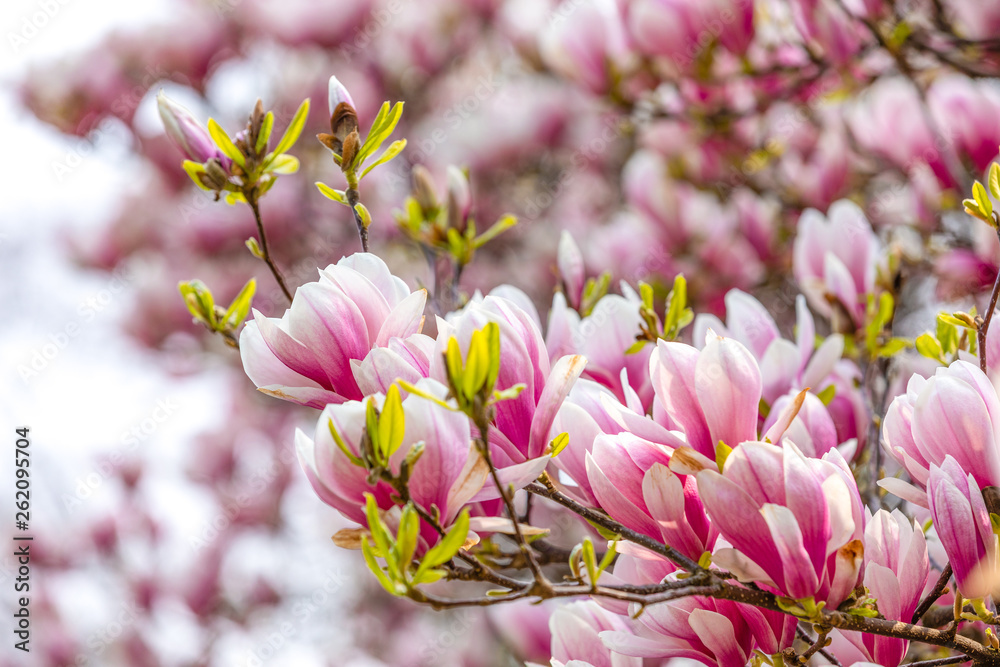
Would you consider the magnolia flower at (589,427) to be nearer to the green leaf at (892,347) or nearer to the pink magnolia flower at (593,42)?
the green leaf at (892,347)

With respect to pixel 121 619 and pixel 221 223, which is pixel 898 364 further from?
pixel 121 619

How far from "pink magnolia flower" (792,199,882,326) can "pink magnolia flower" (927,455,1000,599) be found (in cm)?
47

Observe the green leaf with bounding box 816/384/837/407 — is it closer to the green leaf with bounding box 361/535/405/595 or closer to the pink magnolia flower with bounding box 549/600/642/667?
the pink magnolia flower with bounding box 549/600/642/667

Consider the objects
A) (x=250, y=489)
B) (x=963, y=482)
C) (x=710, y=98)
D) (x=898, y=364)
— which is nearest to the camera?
(x=963, y=482)

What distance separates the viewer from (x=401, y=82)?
8.38ft

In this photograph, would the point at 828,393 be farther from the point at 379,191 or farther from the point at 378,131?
the point at 379,191

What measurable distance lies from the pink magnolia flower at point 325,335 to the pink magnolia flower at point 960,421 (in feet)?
1.13

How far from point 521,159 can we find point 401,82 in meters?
0.51

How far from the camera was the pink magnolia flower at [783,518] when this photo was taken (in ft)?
1.46

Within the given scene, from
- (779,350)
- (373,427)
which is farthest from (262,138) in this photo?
(779,350)

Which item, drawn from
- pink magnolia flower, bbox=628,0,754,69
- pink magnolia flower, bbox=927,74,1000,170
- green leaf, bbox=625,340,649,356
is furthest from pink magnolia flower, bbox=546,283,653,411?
pink magnolia flower, bbox=628,0,754,69

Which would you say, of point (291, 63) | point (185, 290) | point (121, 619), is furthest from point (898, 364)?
point (121, 619)

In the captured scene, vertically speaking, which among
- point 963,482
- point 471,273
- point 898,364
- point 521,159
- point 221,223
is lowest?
point 471,273

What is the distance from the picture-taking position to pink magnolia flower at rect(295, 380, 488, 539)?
42 centimetres
